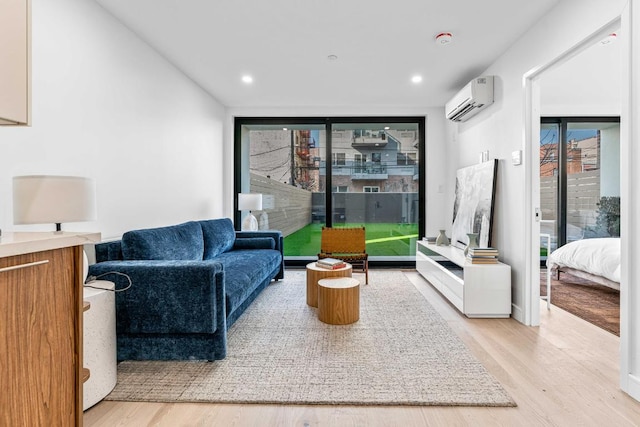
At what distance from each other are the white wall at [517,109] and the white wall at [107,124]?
3496mm

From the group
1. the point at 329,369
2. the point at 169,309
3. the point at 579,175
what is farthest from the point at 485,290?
the point at 579,175

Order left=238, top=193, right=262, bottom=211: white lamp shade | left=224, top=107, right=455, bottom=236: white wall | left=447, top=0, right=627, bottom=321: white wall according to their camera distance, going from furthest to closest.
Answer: left=224, top=107, right=455, bottom=236: white wall
left=238, top=193, right=262, bottom=211: white lamp shade
left=447, top=0, right=627, bottom=321: white wall

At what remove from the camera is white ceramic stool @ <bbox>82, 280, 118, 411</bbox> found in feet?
5.91

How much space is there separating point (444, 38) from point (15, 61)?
309 cm

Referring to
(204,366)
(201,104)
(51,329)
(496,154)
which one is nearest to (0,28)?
(51,329)

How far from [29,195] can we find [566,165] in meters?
6.47

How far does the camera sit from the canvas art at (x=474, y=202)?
11.9ft

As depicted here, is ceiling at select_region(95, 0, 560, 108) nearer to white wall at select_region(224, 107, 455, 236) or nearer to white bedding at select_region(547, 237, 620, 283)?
white wall at select_region(224, 107, 455, 236)

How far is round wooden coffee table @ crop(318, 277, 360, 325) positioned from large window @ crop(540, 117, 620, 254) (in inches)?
155

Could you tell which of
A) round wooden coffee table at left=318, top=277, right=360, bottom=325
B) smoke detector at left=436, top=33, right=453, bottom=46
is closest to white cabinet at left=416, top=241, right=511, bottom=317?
round wooden coffee table at left=318, top=277, right=360, bottom=325

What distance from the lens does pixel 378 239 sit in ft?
18.7

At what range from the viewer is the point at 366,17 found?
282cm

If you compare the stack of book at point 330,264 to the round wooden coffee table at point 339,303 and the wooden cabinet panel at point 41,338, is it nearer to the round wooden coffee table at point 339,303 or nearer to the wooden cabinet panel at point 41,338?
the round wooden coffee table at point 339,303

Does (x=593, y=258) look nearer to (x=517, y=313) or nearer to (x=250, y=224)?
(x=517, y=313)
